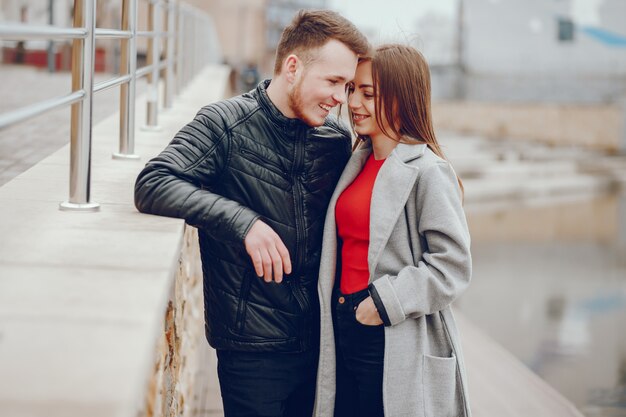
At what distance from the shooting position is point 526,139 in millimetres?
30375

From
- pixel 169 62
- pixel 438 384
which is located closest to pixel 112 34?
pixel 438 384

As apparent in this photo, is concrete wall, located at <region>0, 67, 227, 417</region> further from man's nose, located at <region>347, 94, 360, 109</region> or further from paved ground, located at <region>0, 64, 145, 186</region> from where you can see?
paved ground, located at <region>0, 64, 145, 186</region>

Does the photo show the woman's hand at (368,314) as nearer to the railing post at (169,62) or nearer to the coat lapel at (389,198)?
the coat lapel at (389,198)

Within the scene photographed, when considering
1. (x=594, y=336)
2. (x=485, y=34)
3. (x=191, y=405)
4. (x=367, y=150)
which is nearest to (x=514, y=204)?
(x=594, y=336)

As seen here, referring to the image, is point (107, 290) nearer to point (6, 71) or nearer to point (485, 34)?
point (6, 71)

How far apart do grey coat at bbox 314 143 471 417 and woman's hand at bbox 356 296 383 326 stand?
1.6 inches

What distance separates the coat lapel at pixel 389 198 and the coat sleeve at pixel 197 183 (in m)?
0.35

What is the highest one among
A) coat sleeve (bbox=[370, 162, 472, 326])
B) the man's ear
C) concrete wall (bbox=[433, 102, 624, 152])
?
the man's ear

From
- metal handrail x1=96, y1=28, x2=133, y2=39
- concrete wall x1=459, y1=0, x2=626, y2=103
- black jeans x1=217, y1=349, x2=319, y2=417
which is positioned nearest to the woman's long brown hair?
black jeans x1=217, y1=349, x2=319, y2=417

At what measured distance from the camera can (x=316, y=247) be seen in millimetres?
2455

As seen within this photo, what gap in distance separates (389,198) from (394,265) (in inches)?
7.2

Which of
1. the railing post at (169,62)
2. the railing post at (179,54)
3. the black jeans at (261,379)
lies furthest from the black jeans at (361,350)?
the railing post at (179,54)

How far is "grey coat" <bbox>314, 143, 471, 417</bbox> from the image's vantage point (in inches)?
89.9

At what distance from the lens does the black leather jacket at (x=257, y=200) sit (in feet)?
7.56
